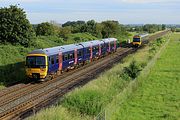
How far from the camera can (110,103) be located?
20828mm

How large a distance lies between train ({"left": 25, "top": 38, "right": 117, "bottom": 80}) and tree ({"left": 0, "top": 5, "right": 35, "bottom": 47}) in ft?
25.2

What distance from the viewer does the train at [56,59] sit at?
29.9 metres

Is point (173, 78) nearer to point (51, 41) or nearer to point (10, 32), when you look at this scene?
point (10, 32)

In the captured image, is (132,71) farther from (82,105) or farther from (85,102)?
(82,105)

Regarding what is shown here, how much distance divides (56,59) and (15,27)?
13.2 meters

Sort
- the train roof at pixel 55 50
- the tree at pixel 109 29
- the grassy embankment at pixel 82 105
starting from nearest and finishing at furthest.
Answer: the grassy embankment at pixel 82 105, the train roof at pixel 55 50, the tree at pixel 109 29

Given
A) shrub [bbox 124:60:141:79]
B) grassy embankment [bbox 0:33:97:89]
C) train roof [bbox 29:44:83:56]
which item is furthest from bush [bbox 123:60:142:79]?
grassy embankment [bbox 0:33:97:89]

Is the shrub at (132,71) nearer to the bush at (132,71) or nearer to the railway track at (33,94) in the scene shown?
the bush at (132,71)

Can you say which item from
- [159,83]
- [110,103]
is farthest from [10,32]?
[110,103]

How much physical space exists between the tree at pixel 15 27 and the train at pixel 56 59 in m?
7.69

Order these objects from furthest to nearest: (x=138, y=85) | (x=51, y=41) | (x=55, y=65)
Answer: (x=51, y=41)
(x=55, y=65)
(x=138, y=85)

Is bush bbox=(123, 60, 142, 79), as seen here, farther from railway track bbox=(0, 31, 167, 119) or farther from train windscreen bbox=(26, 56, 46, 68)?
train windscreen bbox=(26, 56, 46, 68)

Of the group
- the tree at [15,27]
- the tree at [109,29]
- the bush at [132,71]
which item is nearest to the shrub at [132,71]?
the bush at [132,71]

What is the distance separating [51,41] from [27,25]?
1229 centimetres
